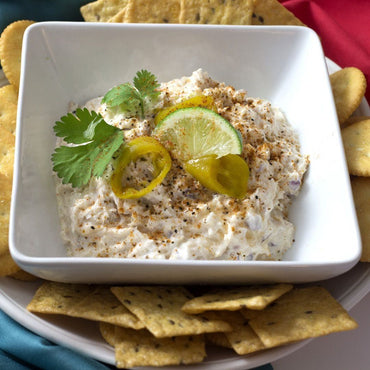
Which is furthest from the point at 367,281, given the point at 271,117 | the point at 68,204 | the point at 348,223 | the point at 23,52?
the point at 23,52

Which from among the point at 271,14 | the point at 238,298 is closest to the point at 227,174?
the point at 238,298

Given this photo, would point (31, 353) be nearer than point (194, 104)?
Yes

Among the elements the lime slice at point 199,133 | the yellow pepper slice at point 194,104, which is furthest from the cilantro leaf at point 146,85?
the lime slice at point 199,133

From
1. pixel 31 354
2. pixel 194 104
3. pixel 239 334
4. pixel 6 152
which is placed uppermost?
pixel 194 104

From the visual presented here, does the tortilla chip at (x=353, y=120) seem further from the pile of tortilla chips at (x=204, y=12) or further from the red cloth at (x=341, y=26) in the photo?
the pile of tortilla chips at (x=204, y=12)

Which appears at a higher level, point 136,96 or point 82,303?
Result: point 136,96

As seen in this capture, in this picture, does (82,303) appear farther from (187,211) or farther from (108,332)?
(187,211)

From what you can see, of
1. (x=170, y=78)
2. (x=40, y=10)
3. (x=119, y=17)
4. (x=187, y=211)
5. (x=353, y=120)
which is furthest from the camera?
(x=40, y=10)
